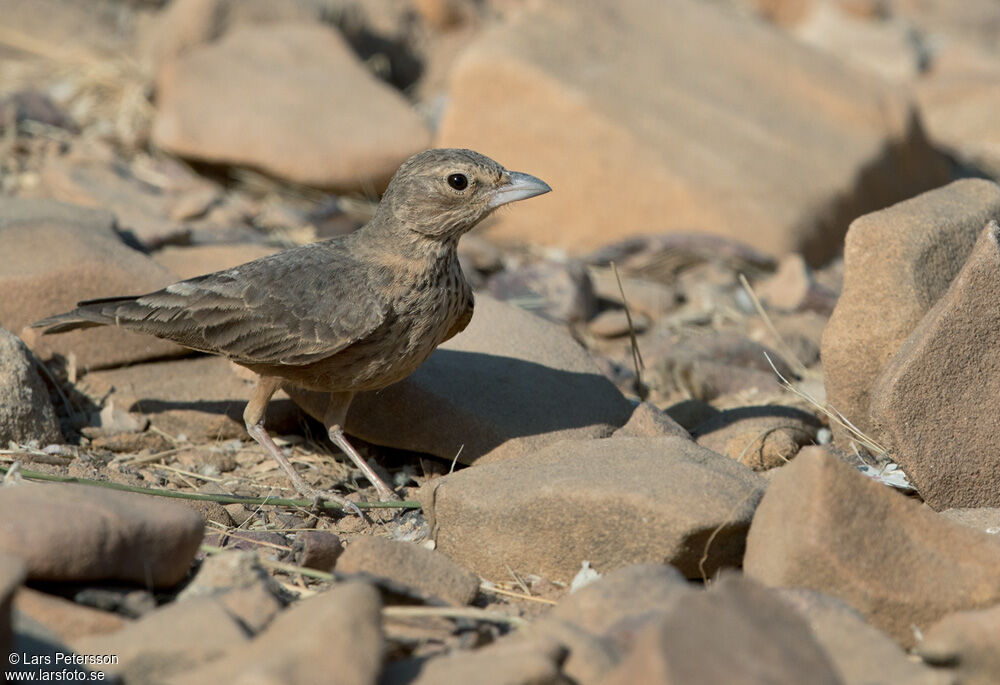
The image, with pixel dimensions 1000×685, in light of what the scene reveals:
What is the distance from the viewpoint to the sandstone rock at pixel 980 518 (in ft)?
12.2

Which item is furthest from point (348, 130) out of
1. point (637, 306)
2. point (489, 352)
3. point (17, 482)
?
point (17, 482)

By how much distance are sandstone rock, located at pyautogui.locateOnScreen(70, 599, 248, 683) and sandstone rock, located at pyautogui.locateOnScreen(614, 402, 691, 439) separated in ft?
7.55

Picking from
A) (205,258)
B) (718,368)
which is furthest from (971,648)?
(205,258)

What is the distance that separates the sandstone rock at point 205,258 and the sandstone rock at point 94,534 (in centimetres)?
289

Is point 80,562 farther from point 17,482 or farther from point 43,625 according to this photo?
point 17,482

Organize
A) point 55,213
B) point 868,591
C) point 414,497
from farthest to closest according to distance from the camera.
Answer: point 55,213
point 414,497
point 868,591

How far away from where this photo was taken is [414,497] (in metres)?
4.69

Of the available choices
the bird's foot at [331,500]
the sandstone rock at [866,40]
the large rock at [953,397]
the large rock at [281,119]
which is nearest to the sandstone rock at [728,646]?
the large rock at [953,397]

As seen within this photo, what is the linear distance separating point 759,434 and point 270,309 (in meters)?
2.22

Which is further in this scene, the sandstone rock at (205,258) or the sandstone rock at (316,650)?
the sandstone rock at (205,258)

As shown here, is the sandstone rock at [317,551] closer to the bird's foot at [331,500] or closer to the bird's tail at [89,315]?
the bird's foot at [331,500]

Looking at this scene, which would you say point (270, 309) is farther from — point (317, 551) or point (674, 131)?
point (674, 131)

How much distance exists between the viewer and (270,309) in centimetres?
477

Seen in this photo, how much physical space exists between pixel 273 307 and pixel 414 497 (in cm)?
103
